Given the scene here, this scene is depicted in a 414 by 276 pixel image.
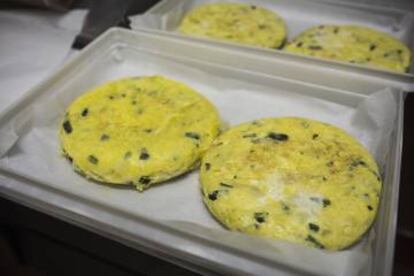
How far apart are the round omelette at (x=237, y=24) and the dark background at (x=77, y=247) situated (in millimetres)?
504

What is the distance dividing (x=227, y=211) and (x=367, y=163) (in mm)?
315

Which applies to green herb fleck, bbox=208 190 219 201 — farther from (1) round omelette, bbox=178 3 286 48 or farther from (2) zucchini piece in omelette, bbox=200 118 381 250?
(1) round omelette, bbox=178 3 286 48

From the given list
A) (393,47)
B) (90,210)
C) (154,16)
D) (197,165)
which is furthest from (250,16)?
(90,210)

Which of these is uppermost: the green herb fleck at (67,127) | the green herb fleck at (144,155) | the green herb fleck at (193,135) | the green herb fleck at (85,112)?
the green herb fleck at (193,135)

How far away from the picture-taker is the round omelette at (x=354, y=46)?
1212 mm

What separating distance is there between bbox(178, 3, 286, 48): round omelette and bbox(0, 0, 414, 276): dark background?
504 mm

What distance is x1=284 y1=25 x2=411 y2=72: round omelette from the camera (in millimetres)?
1212

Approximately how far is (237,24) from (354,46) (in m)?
0.39

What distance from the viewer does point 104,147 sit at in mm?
921

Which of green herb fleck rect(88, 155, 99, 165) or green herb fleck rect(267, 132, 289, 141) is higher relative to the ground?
green herb fleck rect(267, 132, 289, 141)

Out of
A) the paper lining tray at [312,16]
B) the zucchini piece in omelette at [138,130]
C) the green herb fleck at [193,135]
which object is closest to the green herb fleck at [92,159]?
the zucchini piece in omelette at [138,130]

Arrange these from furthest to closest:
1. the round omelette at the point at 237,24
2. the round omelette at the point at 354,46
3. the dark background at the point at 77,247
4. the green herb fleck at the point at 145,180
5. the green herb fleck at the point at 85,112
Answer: the round omelette at the point at 237,24
the round omelette at the point at 354,46
the green herb fleck at the point at 85,112
the green herb fleck at the point at 145,180
the dark background at the point at 77,247

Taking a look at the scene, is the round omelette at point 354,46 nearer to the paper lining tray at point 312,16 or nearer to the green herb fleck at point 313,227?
the paper lining tray at point 312,16

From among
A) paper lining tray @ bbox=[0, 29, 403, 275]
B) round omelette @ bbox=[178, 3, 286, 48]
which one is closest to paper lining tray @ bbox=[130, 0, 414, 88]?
round omelette @ bbox=[178, 3, 286, 48]
